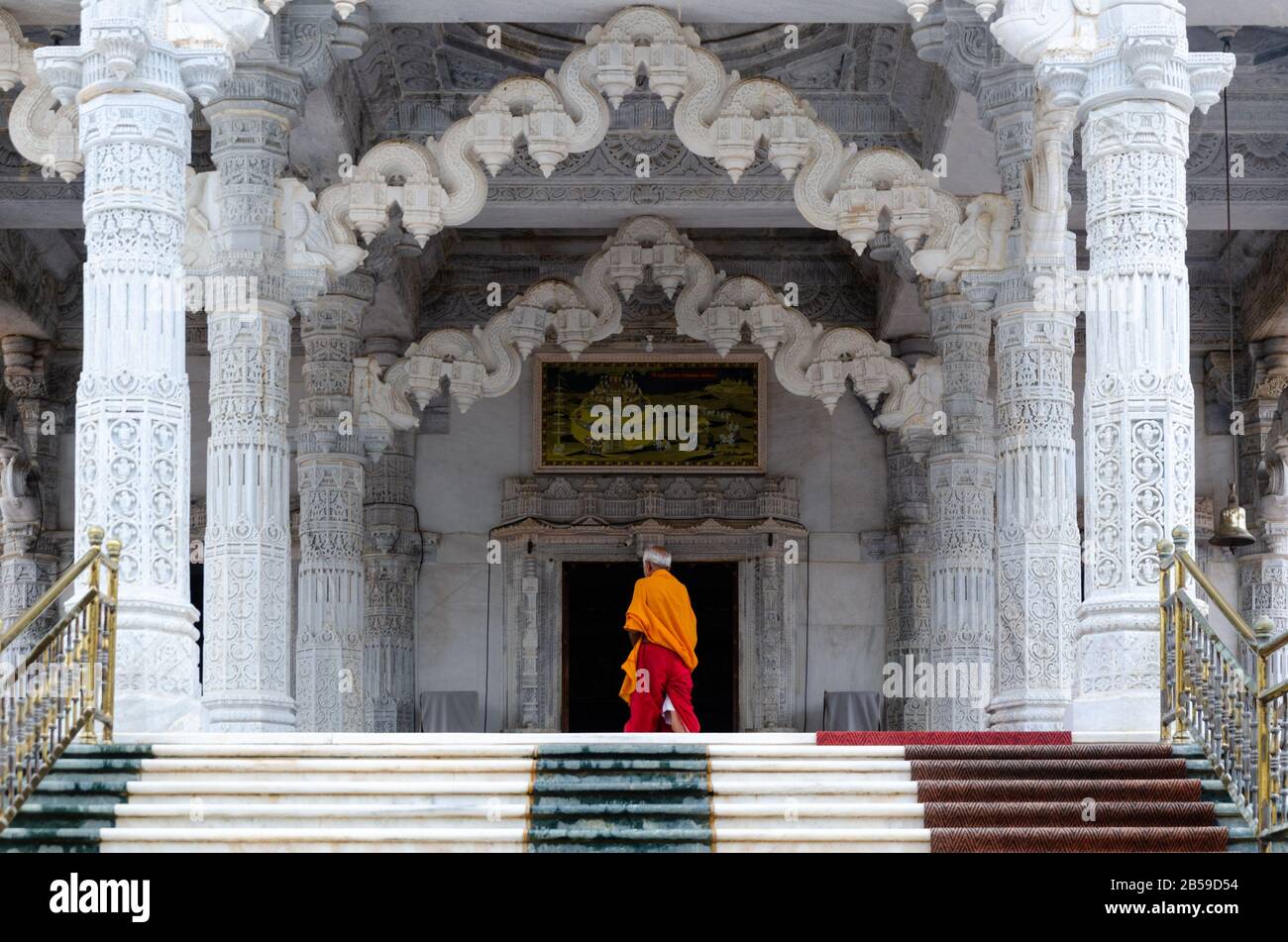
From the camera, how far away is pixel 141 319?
35.8ft

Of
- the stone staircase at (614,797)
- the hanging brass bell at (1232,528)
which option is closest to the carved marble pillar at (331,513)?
the stone staircase at (614,797)

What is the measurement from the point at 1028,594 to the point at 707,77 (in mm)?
3874

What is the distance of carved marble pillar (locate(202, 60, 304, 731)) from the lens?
13383 millimetres

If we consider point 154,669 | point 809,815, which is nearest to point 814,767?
point 809,815

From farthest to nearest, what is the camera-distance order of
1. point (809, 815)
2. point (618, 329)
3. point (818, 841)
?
point (618, 329) → point (809, 815) → point (818, 841)

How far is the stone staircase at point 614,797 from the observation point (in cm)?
881

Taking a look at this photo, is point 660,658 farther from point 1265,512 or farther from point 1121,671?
point 1265,512

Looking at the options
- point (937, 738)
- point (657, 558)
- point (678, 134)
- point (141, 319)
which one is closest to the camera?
point (141, 319)

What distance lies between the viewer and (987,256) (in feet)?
47.5

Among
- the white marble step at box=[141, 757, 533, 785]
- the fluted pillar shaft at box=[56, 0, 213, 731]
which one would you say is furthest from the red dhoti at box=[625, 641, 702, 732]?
the white marble step at box=[141, 757, 533, 785]

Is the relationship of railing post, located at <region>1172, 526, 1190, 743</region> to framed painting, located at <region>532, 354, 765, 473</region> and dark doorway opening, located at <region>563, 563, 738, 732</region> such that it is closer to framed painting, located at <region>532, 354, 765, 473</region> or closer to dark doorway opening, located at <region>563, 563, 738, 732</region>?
dark doorway opening, located at <region>563, 563, 738, 732</region>

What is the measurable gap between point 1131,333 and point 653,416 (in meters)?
11.9

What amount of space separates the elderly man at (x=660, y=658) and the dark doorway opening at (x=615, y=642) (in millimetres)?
9277

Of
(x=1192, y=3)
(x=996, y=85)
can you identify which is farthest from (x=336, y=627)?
(x=1192, y=3)
